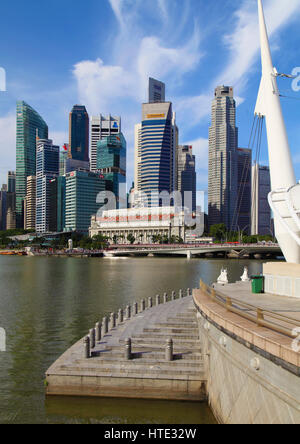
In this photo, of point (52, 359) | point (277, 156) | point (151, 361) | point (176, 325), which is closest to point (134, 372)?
point (151, 361)

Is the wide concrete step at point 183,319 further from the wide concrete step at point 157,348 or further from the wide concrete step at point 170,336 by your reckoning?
the wide concrete step at point 157,348

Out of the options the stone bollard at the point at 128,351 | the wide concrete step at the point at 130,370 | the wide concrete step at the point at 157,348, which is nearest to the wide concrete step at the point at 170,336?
the wide concrete step at the point at 157,348

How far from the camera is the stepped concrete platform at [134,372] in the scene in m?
16.0

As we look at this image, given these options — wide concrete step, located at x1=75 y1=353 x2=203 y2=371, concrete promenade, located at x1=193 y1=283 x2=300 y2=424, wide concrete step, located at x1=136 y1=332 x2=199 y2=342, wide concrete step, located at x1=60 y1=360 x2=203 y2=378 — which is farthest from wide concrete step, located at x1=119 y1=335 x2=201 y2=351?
wide concrete step, located at x1=60 y1=360 x2=203 y2=378

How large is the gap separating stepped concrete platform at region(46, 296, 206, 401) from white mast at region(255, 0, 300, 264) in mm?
10514

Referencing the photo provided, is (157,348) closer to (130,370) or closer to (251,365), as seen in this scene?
(130,370)

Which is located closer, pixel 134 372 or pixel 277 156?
pixel 134 372

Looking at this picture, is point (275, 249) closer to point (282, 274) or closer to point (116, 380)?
point (282, 274)

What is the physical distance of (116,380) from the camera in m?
16.2

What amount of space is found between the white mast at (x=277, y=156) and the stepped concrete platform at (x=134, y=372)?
10.5 m

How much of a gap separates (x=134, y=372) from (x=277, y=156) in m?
18.0

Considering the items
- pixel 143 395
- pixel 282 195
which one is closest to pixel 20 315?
pixel 143 395

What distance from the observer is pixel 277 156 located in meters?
27.2
